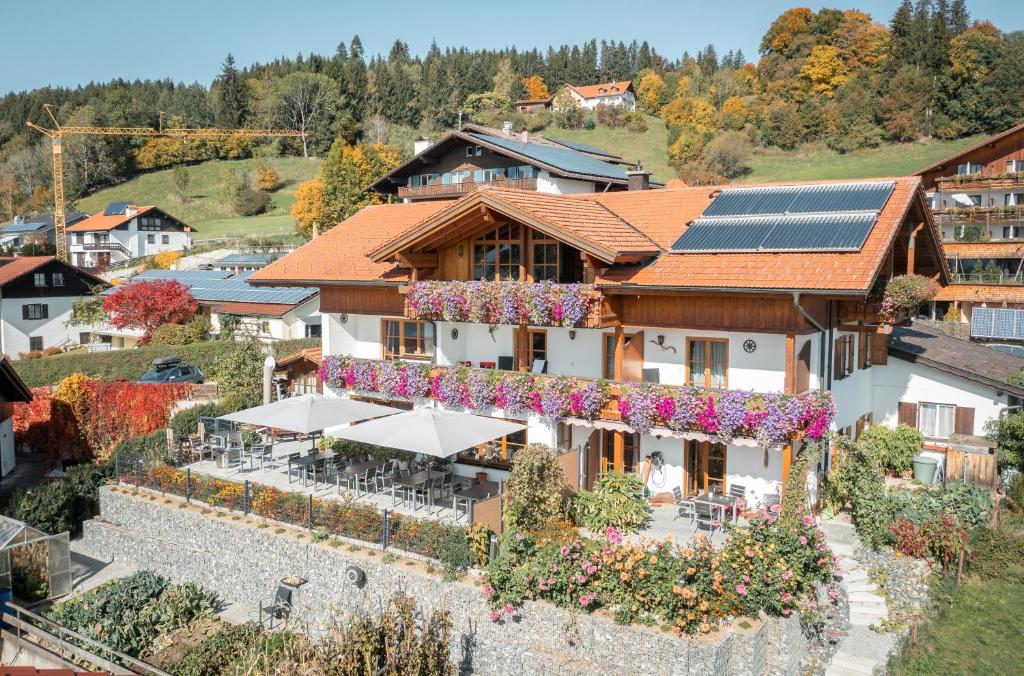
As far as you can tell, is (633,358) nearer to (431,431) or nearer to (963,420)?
(431,431)

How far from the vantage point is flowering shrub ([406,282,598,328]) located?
62.1ft

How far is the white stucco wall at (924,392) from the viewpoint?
23219 mm

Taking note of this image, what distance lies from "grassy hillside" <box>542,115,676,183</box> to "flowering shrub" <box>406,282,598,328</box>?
71375 millimetres

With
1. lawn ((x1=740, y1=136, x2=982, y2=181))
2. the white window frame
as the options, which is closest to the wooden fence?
the white window frame

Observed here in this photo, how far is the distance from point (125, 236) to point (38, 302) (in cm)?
3673

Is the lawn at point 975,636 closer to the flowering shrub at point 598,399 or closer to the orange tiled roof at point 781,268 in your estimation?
the flowering shrub at point 598,399

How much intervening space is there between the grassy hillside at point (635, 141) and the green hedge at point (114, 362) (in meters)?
62.0

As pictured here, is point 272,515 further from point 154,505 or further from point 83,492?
point 83,492

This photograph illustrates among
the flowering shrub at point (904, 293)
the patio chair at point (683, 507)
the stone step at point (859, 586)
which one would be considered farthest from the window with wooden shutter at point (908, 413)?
the patio chair at point (683, 507)

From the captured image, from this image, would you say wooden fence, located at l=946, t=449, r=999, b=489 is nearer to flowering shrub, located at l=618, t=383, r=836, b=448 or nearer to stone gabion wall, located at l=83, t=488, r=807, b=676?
flowering shrub, located at l=618, t=383, r=836, b=448

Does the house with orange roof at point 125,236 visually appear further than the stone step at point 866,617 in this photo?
Yes

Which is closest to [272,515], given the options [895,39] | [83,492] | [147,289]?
[83,492]

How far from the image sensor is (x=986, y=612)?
16125 millimetres

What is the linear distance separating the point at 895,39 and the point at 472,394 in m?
95.0
